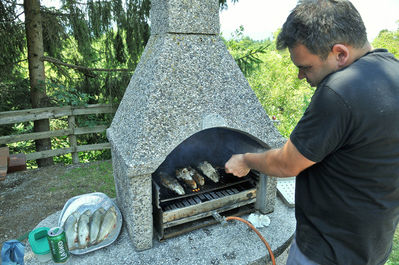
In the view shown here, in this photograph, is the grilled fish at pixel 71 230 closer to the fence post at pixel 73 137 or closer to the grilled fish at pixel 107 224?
the grilled fish at pixel 107 224

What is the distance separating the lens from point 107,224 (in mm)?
2080

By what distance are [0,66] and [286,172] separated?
621cm

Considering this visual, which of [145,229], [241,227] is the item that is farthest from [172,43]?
[241,227]

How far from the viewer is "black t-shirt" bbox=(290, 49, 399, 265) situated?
998 mm

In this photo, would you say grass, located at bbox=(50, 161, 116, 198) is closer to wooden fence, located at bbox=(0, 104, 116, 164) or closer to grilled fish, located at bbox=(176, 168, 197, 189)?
wooden fence, located at bbox=(0, 104, 116, 164)

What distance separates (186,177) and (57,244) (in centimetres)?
116

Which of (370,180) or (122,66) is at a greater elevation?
(122,66)

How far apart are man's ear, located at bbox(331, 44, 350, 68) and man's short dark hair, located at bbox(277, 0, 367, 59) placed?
18 mm

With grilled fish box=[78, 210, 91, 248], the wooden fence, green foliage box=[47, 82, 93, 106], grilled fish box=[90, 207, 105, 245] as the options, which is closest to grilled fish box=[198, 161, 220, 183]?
grilled fish box=[90, 207, 105, 245]

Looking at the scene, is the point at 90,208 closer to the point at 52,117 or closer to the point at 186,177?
the point at 186,177

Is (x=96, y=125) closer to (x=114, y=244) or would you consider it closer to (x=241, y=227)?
(x=114, y=244)

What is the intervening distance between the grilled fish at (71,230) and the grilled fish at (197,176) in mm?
1101

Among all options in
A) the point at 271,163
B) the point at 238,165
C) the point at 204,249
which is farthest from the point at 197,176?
the point at 271,163

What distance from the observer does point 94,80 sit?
557 cm
